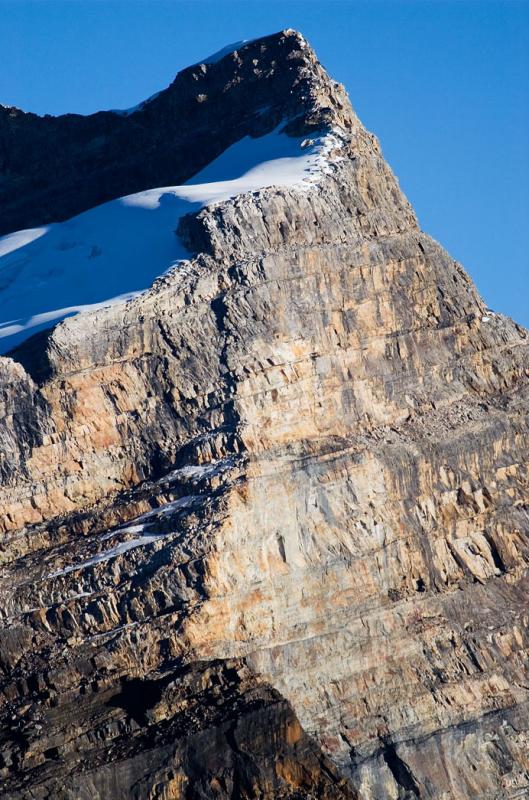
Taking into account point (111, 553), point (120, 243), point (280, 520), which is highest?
point (120, 243)

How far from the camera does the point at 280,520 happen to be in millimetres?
102188

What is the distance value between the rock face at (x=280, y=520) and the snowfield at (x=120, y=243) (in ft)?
5.83

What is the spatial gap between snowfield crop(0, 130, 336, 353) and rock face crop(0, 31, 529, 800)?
178 cm

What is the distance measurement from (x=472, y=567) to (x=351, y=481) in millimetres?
7352

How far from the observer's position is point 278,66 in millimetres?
127688

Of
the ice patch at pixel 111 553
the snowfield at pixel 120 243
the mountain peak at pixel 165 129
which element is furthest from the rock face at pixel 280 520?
the mountain peak at pixel 165 129

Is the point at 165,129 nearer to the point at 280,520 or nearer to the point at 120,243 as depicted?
the point at 120,243

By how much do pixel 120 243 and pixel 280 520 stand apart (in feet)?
65.7

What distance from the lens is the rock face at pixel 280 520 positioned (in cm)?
9169

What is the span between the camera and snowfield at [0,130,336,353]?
111 metres

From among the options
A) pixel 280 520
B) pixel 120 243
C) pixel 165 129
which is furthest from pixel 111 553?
pixel 165 129

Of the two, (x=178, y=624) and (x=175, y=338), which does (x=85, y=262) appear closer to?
(x=175, y=338)

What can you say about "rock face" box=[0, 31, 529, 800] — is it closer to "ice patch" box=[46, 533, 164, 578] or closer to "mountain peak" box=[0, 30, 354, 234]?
"ice patch" box=[46, 533, 164, 578]

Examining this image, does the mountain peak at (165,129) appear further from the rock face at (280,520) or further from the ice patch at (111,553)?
the ice patch at (111,553)
